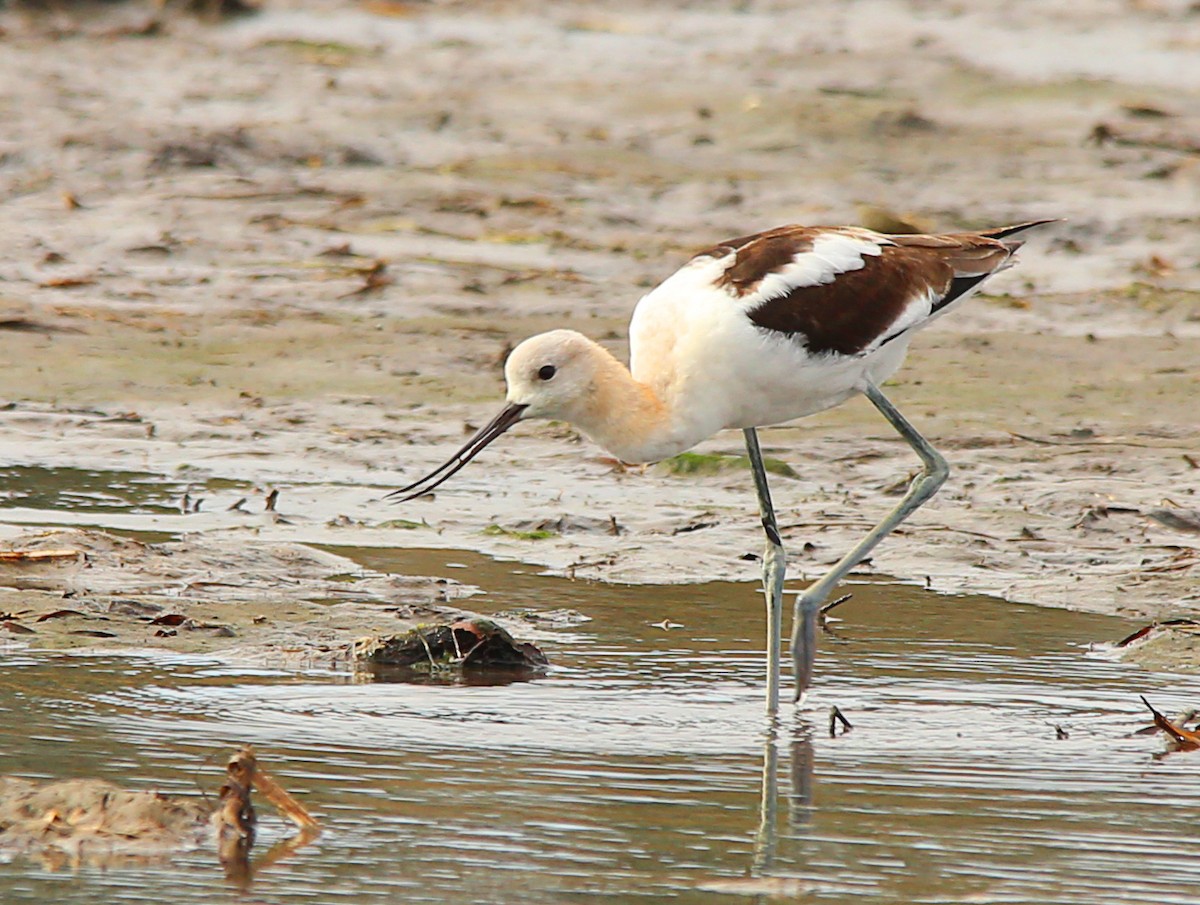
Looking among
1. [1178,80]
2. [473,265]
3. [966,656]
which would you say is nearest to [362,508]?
[966,656]

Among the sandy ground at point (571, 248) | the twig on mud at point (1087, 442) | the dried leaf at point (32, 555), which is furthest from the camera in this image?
the twig on mud at point (1087, 442)

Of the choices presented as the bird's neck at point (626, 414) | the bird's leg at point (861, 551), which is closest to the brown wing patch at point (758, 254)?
the bird's neck at point (626, 414)

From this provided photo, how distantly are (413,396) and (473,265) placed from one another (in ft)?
7.89

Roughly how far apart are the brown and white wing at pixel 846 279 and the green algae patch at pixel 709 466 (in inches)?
81.0

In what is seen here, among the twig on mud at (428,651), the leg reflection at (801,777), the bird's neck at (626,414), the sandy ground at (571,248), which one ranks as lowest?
the sandy ground at (571,248)

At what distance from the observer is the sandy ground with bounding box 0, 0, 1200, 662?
798cm

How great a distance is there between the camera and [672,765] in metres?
5.06

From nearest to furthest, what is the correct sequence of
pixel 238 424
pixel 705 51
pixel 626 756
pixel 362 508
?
pixel 626 756 < pixel 362 508 < pixel 238 424 < pixel 705 51

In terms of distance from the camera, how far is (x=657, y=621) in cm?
656

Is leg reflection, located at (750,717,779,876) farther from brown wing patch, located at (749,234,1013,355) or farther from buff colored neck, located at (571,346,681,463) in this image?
brown wing patch, located at (749,234,1013,355)

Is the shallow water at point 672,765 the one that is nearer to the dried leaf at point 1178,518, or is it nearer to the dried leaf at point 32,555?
the dried leaf at point 32,555

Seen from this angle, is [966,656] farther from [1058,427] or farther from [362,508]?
[1058,427]

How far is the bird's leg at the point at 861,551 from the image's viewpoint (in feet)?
19.5

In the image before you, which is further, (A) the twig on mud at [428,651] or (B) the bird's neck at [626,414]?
(B) the bird's neck at [626,414]
